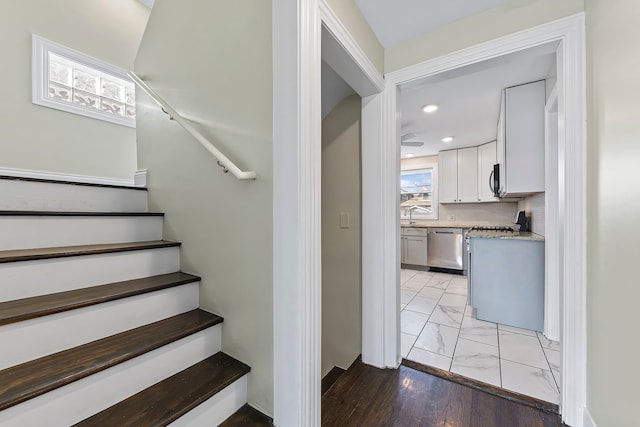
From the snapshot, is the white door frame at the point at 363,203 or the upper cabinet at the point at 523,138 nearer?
the white door frame at the point at 363,203

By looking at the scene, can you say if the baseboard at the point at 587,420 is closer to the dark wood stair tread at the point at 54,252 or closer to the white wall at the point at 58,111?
the dark wood stair tread at the point at 54,252

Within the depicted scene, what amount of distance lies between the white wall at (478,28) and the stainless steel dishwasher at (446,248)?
3702 millimetres

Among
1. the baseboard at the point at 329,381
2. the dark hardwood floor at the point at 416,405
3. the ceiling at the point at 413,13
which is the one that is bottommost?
the baseboard at the point at 329,381

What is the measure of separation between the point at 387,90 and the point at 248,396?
202 cm

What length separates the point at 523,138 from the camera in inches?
94.2

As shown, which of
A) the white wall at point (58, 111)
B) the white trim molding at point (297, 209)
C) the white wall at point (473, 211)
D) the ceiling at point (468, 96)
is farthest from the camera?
the white wall at point (473, 211)

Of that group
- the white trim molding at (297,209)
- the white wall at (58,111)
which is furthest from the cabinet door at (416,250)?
the white wall at (58,111)

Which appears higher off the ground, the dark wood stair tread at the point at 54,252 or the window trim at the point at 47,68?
the window trim at the point at 47,68

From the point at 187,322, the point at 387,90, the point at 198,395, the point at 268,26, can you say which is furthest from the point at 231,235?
the point at 387,90

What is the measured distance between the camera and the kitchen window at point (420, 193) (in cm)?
542

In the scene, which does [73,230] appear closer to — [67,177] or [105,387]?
[105,387]

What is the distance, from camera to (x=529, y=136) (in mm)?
2367

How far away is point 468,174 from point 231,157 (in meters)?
4.70

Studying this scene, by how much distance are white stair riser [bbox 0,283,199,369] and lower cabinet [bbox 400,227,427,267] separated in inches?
166
